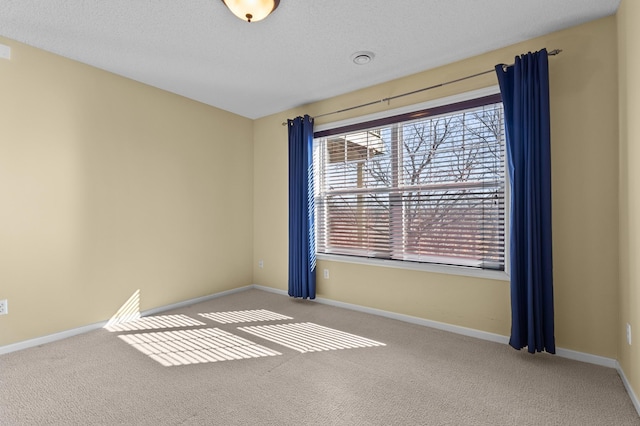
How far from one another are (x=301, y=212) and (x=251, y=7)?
2.47m

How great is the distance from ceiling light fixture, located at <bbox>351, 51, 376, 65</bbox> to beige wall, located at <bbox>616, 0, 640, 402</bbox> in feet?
5.84

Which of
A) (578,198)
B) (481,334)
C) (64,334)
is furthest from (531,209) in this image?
(64,334)

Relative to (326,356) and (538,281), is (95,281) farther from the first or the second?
(538,281)

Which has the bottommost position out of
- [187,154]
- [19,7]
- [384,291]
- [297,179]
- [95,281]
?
[384,291]

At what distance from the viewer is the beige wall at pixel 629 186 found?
1.90 metres

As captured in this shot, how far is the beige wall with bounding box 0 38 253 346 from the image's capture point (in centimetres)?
268

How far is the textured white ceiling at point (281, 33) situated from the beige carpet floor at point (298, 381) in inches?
103

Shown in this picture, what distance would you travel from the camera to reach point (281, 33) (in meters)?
2.55

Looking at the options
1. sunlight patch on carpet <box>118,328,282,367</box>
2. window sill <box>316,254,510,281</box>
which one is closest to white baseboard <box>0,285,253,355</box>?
sunlight patch on carpet <box>118,328,282,367</box>

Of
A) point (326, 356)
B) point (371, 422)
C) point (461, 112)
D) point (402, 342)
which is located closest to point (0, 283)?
point (326, 356)

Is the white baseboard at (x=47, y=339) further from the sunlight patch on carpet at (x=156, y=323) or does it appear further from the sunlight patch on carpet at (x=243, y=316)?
the sunlight patch on carpet at (x=243, y=316)

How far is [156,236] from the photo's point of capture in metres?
3.67

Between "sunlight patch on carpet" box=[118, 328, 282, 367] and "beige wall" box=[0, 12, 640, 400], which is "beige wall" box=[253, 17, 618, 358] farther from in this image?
"sunlight patch on carpet" box=[118, 328, 282, 367]

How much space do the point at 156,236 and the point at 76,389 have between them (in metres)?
1.85
